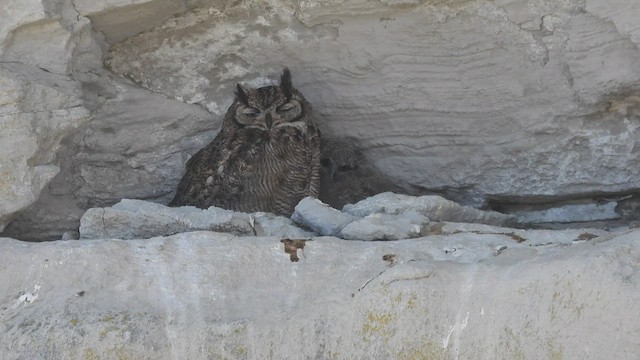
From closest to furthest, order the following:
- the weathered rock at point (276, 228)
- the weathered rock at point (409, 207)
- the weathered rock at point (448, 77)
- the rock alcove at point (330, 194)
Answer: the rock alcove at point (330, 194) < the weathered rock at point (276, 228) < the weathered rock at point (409, 207) < the weathered rock at point (448, 77)

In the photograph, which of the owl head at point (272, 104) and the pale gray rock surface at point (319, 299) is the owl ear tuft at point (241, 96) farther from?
the pale gray rock surface at point (319, 299)

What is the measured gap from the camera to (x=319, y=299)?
2676mm

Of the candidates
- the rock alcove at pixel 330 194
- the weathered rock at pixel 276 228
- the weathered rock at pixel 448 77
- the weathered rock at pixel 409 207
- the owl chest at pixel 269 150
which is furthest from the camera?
the owl chest at pixel 269 150

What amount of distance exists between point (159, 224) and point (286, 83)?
1034 millimetres

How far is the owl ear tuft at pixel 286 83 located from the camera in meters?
3.96

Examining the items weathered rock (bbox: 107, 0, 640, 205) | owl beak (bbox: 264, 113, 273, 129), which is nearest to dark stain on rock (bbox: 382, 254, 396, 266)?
weathered rock (bbox: 107, 0, 640, 205)

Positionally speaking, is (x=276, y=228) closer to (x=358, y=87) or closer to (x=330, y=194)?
(x=358, y=87)

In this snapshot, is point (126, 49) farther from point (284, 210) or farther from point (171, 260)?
point (171, 260)

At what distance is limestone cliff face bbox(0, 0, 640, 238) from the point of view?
10.8 feet

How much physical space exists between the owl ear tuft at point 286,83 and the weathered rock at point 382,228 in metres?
1.03

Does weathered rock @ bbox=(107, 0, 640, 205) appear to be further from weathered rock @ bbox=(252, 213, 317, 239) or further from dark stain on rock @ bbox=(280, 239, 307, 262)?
dark stain on rock @ bbox=(280, 239, 307, 262)

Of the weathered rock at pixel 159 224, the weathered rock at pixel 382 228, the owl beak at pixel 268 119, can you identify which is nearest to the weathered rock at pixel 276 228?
the weathered rock at pixel 159 224

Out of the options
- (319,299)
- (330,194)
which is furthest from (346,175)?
(319,299)

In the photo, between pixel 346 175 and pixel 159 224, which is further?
pixel 346 175
